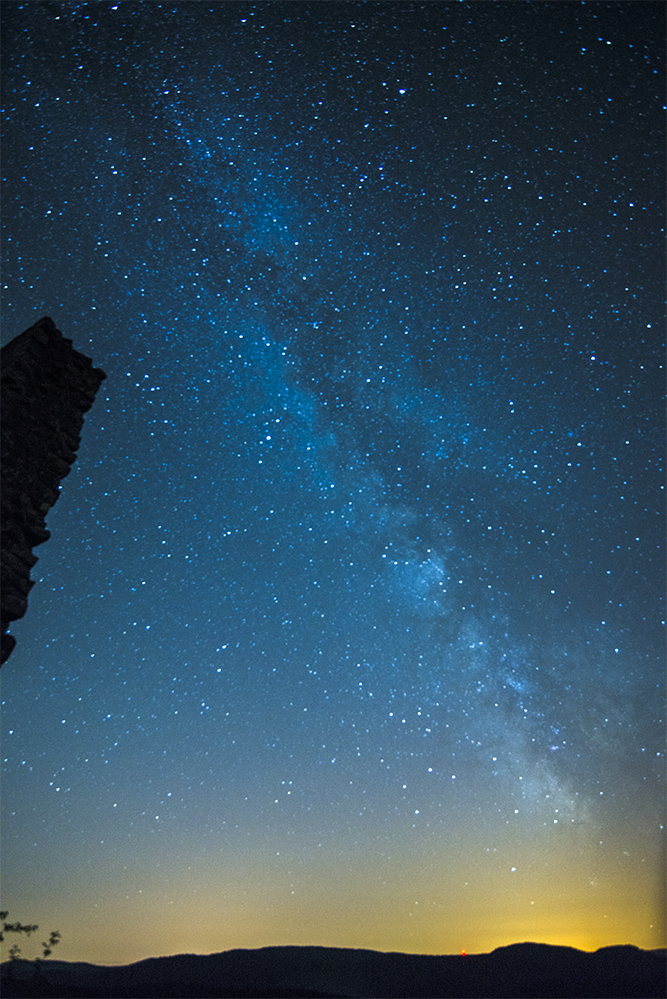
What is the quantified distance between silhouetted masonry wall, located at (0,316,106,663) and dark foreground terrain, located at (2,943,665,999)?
57.5 metres

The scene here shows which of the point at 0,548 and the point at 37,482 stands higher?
the point at 37,482

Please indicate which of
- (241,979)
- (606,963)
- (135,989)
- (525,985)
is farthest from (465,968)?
(135,989)

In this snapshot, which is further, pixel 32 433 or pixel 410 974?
pixel 410 974

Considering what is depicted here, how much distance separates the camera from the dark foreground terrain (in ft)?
167

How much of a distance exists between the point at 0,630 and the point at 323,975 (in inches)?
2839

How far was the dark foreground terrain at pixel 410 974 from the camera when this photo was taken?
167 ft

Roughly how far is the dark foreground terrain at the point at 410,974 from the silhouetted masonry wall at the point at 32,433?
5749cm

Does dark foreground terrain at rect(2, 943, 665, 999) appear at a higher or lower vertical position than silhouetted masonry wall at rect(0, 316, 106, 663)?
lower

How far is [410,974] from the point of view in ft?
188

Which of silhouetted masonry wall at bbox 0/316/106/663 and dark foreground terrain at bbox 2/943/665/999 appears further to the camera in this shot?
dark foreground terrain at bbox 2/943/665/999

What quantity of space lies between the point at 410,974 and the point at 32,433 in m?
72.6

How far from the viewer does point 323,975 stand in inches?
2282

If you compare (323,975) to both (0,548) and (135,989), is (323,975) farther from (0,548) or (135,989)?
(0,548)

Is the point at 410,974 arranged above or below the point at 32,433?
below
